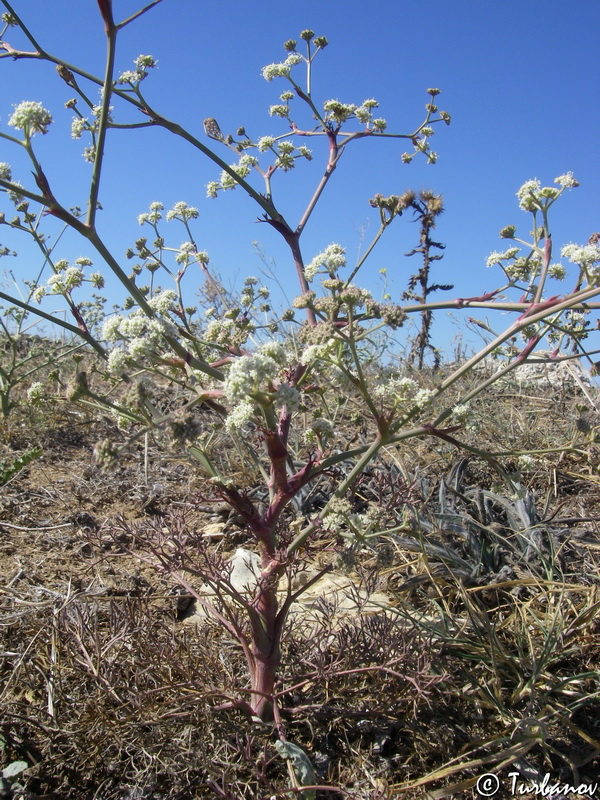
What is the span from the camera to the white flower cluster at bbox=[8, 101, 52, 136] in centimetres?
223

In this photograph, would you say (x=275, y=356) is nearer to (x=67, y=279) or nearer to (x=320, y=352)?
(x=320, y=352)

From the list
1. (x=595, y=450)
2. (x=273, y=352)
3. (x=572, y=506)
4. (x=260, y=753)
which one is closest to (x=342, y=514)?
(x=273, y=352)

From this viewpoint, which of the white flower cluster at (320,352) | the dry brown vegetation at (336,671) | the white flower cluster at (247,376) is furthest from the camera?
the dry brown vegetation at (336,671)

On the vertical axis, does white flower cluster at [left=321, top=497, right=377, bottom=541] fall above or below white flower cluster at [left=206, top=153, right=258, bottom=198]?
below

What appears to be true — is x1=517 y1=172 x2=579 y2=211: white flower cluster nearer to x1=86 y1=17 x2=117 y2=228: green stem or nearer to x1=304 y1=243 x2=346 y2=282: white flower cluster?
x1=304 y1=243 x2=346 y2=282: white flower cluster

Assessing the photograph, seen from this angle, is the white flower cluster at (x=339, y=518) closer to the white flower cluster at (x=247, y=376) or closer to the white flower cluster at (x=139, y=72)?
the white flower cluster at (x=247, y=376)

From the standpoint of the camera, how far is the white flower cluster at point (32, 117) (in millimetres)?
2227

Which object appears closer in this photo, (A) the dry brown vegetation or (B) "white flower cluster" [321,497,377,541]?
(B) "white flower cluster" [321,497,377,541]

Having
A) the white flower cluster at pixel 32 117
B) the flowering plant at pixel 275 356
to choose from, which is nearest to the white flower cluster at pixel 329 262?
the flowering plant at pixel 275 356

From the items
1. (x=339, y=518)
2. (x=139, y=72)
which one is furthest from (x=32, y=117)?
(x=339, y=518)

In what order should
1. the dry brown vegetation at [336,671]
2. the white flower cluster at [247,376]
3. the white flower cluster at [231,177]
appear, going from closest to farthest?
the white flower cluster at [247,376], the dry brown vegetation at [336,671], the white flower cluster at [231,177]

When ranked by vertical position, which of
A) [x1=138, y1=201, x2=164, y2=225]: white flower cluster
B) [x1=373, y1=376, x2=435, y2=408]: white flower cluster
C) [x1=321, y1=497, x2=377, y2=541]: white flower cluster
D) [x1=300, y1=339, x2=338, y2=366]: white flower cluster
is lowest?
[x1=321, y1=497, x2=377, y2=541]: white flower cluster

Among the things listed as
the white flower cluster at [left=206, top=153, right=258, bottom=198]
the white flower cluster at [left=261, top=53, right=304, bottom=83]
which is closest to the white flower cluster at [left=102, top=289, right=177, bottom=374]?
the white flower cluster at [left=206, top=153, right=258, bottom=198]

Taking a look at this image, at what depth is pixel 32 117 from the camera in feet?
7.55
